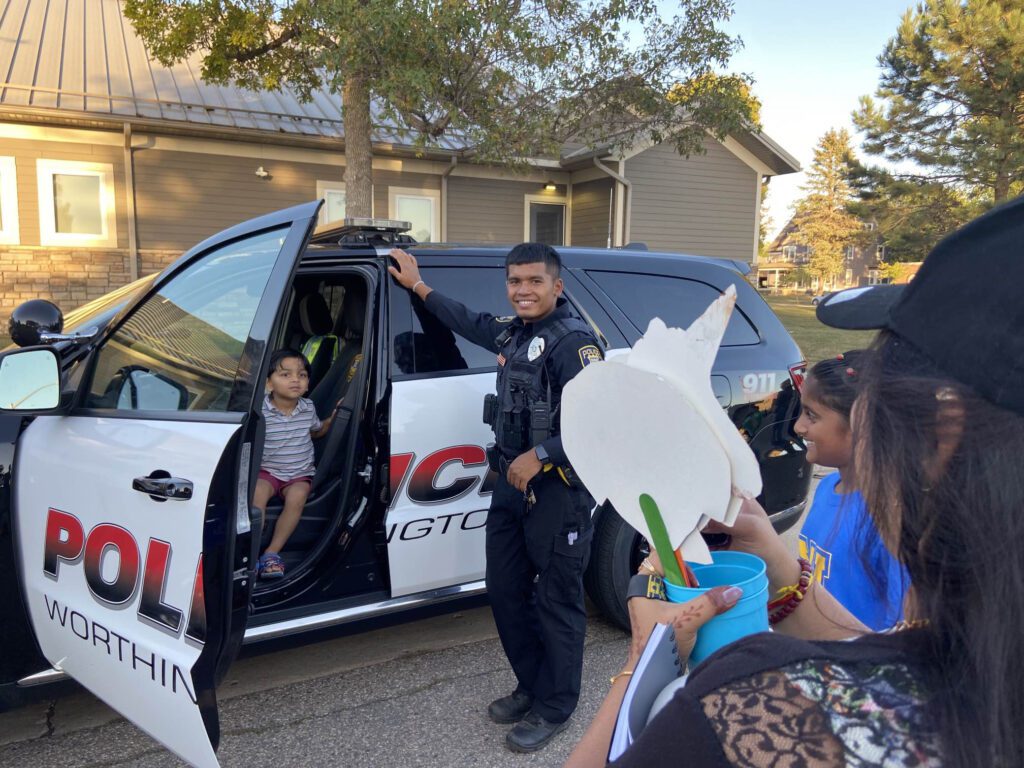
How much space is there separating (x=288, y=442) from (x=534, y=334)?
1.29 metres

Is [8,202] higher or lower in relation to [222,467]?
higher

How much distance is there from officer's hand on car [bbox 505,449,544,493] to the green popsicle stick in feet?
4.27

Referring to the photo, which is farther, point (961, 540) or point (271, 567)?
point (271, 567)

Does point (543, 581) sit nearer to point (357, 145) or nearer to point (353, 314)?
point (353, 314)

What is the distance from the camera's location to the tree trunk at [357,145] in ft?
28.5

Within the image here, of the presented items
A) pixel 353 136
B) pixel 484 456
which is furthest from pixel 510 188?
pixel 484 456

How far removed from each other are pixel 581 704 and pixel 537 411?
1206 millimetres

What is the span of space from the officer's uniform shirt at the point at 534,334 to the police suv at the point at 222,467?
106 mm

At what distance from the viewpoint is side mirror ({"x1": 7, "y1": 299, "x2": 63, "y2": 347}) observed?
227cm

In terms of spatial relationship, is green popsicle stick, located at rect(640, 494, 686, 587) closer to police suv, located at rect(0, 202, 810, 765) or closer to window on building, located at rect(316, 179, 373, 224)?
police suv, located at rect(0, 202, 810, 765)

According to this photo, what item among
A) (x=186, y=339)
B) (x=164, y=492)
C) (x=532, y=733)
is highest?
(x=186, y=339)

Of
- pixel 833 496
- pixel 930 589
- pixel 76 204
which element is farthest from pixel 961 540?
pixel 76 204

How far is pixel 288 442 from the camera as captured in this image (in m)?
3.14

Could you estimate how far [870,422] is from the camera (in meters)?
0.73
